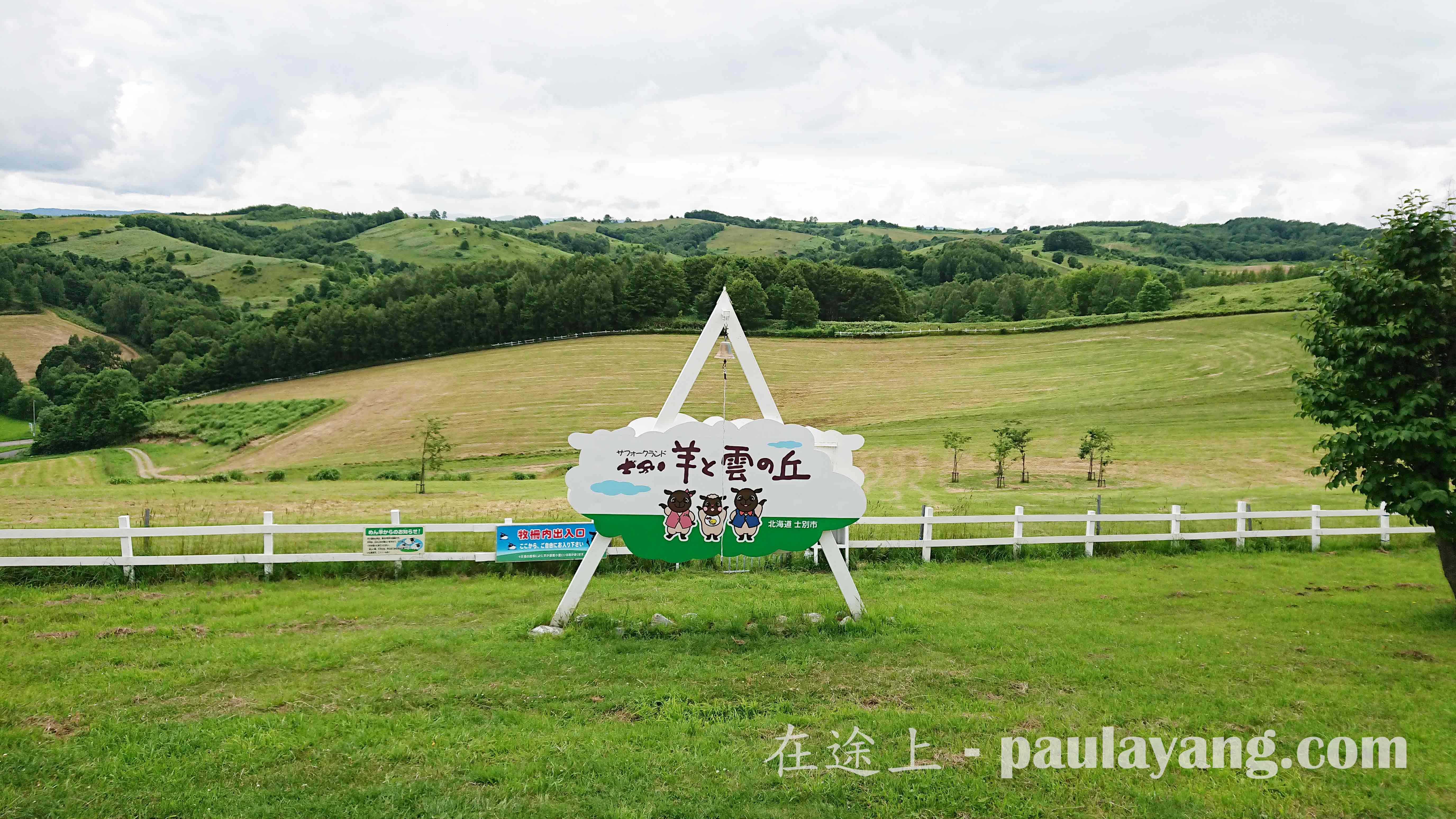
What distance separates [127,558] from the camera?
459 inches

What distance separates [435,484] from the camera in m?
29.2

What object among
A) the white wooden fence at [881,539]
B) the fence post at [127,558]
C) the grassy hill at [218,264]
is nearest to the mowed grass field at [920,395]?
the white wooden fence at [881,539]

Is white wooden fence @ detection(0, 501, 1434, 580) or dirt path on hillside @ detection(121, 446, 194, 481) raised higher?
white wooden fence @ detection(0, 501, 1434, 580)

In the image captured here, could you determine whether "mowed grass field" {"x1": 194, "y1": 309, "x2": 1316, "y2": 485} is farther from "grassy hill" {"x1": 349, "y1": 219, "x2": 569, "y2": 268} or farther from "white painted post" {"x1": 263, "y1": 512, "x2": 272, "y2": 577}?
"grassy hill" {"x1": 349, "y1": 219, "x2": 569, "y2": 268}

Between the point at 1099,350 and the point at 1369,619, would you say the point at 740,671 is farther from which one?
the point at 1099,350

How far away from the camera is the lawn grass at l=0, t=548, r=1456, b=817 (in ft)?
19.2

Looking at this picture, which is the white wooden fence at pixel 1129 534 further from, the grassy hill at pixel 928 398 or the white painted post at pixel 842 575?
the grassy hill at pixel 928 398

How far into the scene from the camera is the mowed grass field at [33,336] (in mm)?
91438

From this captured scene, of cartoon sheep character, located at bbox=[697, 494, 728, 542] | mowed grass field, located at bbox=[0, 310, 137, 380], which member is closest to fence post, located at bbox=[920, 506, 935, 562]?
cartoon sheep character, located at bbox=[697, 494, 728, 542]

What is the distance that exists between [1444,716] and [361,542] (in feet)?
47.3

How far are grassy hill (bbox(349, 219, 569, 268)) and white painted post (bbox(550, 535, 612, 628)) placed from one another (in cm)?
14850

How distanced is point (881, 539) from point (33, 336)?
121864 mm

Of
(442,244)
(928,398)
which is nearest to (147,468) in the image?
(928,398)

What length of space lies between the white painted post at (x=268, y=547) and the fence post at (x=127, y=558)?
66.3 inches
